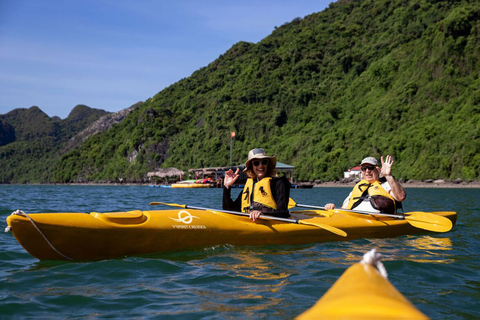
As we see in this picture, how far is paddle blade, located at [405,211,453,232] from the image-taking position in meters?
8.51

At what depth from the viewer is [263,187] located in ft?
22.7

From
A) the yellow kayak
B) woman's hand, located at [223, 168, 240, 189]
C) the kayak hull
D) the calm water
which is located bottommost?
the calm water

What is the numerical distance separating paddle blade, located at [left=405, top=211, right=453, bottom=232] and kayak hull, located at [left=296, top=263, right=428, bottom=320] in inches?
262

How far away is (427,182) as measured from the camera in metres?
46.5

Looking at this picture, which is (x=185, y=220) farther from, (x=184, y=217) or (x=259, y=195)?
(x=259, y=195)

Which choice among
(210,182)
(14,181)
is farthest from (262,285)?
(14,181)

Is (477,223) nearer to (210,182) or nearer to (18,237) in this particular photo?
(18,237)

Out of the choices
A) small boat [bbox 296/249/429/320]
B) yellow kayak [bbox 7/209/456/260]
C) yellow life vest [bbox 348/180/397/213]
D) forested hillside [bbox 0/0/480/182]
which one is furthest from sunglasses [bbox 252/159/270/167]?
forested hillside [bbox 0/0/480/182]

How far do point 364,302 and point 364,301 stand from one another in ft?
0.03

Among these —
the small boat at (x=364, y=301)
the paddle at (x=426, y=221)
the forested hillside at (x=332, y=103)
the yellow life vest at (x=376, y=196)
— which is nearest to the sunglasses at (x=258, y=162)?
the paddle at (x=426, y=221)

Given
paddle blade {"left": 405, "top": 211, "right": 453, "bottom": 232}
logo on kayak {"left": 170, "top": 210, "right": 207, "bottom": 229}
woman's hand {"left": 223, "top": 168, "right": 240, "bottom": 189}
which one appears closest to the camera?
logo on kayak {"left": 170, "top": 210, "right": 207, "bottom": 229}

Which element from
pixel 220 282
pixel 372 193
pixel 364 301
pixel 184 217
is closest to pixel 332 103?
pixel 372 193

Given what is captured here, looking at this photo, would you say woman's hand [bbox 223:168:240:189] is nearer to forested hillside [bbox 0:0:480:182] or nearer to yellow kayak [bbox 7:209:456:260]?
yellow kayak [bbox 7:209:456:260]

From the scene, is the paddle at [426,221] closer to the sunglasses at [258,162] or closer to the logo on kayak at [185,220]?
the sunglasses at [258,162]
